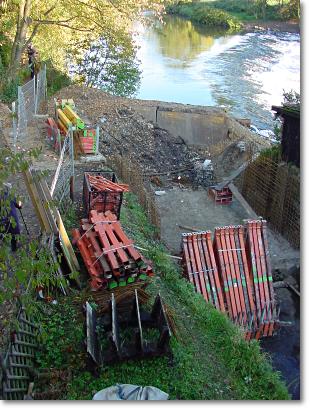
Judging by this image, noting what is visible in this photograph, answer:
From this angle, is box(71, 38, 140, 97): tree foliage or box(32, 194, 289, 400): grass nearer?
box(32, 194, 289, 400): grass

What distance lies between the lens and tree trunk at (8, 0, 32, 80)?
58.8 feet

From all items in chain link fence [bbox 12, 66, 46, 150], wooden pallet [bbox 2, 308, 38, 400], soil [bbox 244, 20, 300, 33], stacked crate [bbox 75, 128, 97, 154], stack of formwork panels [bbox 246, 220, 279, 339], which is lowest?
stack of formwork panels [bbox 246, 220, 279, 339]

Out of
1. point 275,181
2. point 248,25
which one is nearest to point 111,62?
point 275,181

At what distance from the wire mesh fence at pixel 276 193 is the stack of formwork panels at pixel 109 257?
17.5 ft

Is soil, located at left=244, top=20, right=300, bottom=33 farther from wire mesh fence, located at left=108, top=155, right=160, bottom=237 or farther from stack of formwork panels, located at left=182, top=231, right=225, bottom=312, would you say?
stack of formwork panels, located at left=182, top=231, right=225, bottom=312

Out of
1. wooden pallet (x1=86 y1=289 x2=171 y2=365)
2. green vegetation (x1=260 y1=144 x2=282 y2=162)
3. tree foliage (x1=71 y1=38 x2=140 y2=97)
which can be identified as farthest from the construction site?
tree foliage (x1=71 y1=38 x2=140 y2=97)

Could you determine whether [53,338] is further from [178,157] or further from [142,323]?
[178,157]

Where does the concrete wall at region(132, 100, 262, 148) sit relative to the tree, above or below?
below

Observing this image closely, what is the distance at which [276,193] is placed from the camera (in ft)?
40.9

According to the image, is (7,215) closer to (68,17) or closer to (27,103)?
(27,103)

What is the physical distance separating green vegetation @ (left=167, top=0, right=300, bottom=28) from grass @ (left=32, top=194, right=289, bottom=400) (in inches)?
1386

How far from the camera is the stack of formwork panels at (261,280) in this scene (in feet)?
30.9

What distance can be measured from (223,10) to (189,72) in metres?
19.0

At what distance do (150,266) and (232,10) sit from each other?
1731 inches
